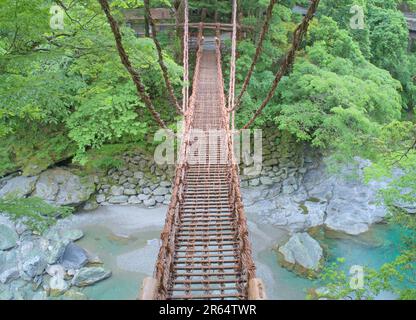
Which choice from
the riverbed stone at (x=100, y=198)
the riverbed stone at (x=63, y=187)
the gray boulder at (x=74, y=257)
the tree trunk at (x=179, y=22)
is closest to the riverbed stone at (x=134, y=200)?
the riverbed stone at (x=100, y=198)

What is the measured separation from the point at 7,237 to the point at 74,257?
57.4 inches

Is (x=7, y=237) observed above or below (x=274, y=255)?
above

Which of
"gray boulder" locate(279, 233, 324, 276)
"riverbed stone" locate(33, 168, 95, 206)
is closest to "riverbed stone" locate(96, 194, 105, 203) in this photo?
"riverbed stone" locate(33, 168, 95, 206)

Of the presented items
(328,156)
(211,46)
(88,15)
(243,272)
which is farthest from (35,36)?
(211,46)

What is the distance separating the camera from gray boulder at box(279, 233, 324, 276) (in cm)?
661

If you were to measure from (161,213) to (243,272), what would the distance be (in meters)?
5.35

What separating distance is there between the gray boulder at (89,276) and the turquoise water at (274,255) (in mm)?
91

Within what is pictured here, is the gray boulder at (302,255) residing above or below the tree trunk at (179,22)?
below

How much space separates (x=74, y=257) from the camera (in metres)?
6.87

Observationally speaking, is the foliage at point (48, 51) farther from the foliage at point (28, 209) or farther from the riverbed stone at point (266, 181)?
the riverbed stone at point (266, 181)

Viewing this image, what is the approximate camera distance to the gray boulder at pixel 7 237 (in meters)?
7.06

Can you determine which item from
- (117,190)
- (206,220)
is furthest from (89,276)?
(206,220)

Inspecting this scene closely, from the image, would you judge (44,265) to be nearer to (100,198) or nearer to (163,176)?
(100,198)
